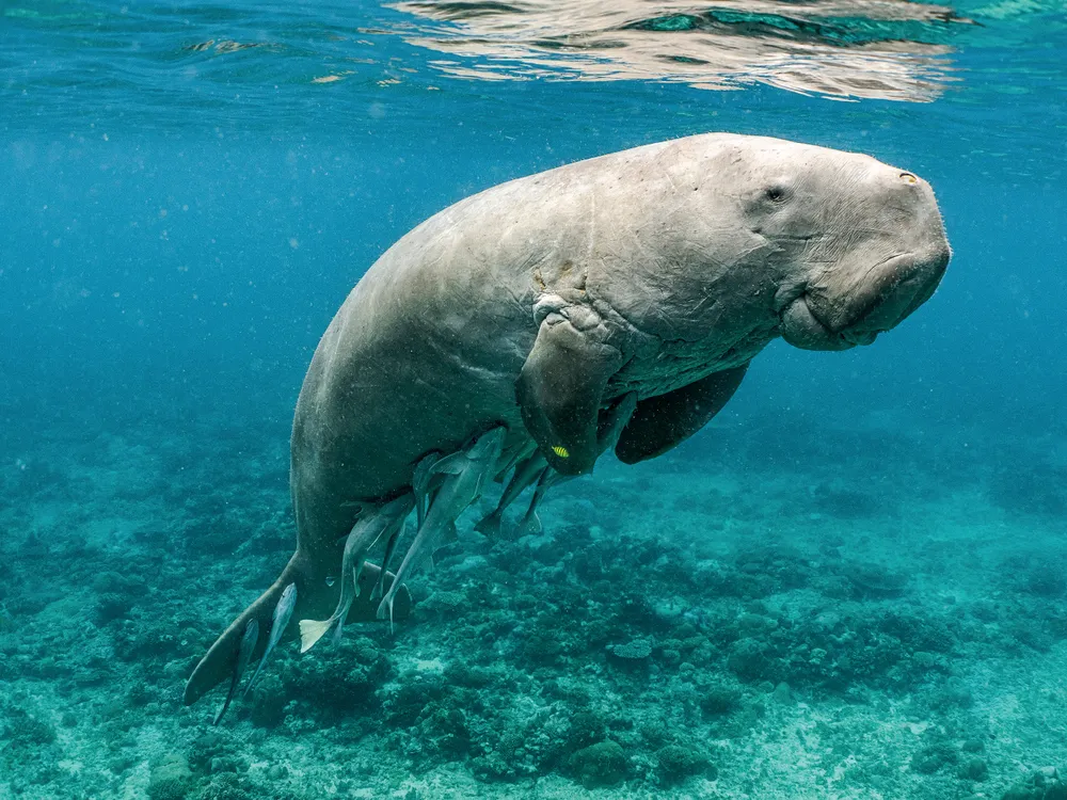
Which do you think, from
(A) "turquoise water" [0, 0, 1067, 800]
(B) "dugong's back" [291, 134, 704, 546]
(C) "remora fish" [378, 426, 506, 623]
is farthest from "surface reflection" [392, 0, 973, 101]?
(C) "remora fish" [378, 426, 506, 623]

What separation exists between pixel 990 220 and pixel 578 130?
44.9 meters

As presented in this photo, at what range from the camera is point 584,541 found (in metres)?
12.1

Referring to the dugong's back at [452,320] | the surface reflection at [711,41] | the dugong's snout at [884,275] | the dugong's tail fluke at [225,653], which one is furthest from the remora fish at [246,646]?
the surface reflection at [711,41]

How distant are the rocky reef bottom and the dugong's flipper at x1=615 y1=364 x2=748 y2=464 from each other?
1.10 m

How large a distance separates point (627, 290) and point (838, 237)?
616 millimetres

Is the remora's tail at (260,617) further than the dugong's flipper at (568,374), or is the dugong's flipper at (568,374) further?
the remora's tail at (260,617)

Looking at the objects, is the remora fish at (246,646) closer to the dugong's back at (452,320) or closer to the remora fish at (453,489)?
the dugong's back at (452,320)

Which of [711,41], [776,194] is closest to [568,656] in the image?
[776,194]

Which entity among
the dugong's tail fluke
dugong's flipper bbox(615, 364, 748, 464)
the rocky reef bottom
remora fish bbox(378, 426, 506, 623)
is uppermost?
dugong's flipper bbox(615, 364, 748, 464)

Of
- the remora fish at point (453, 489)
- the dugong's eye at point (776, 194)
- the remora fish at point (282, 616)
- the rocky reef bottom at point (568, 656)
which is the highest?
the dugong's eye at point (776, 194)

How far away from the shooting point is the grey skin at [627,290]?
7.00ft

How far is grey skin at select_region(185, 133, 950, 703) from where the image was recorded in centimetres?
213

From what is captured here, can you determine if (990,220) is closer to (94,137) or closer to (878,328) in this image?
(94,137)

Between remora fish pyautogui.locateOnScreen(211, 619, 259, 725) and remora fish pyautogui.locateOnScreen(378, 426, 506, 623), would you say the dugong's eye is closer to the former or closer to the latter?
remora fish pyautogui.locateOnScreen(378, 426, 506, 623)
